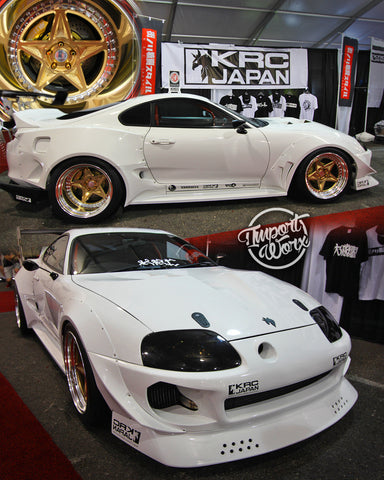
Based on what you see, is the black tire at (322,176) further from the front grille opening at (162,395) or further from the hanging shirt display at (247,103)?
the front grille opening at (162,395)

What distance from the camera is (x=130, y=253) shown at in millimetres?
2350

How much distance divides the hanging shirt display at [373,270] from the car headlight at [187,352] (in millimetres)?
2070

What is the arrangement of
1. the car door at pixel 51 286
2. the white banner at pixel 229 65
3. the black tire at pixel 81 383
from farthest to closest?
the white banner at pixel 229 65, the car door at pixel 51 286, the black tire at pixel 81 383

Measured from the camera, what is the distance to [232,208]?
3.34 m

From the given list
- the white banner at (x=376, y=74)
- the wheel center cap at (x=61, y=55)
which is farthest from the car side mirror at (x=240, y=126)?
the white banner at (x=376, y=74)

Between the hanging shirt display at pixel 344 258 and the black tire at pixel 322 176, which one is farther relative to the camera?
the black tire at pixel 322 176

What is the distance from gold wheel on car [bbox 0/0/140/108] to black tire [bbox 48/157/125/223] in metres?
0.84

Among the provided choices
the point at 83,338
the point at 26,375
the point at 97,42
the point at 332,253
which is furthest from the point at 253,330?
the point at 97,42

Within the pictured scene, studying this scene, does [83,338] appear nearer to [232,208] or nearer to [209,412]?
[209,412]

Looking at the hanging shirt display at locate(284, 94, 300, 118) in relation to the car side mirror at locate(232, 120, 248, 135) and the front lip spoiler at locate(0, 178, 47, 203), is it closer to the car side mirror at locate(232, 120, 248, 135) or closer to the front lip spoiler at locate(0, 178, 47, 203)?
the car side mirror at locate(232, 120, 248, 135)

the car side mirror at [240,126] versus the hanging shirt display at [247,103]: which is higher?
the hanging shirt display at [247,103]

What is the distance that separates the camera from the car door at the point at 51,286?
80.2 inches

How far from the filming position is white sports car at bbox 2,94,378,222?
3.11 metres

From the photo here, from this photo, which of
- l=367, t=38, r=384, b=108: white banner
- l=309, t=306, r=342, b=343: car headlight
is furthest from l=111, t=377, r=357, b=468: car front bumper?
l=367, t=38, r=384, b=108: white banner
